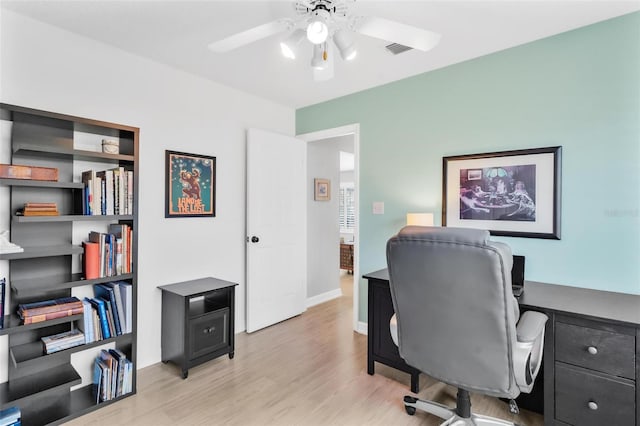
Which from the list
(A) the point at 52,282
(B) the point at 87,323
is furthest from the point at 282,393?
(A) the point at 52,282

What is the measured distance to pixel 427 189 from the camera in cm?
294

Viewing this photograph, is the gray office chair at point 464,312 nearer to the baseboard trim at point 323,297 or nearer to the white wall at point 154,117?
the white wall at point 154,117

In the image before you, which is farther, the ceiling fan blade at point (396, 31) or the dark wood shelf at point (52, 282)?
the dark wood shelf at point (52, 282)

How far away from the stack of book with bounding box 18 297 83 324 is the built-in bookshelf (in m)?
0.03

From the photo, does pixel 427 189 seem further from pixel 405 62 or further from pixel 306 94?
pixel 306 94

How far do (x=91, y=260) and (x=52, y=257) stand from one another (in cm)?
27

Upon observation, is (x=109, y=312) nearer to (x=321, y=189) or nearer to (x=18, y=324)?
(x=18, y=324)

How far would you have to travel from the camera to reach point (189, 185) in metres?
2.95

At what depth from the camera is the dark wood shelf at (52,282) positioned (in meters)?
1.97

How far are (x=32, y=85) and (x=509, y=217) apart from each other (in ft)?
11.2

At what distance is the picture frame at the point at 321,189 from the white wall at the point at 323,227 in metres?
0.04

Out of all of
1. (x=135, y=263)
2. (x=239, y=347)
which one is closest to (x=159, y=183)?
(x=135, y=263)

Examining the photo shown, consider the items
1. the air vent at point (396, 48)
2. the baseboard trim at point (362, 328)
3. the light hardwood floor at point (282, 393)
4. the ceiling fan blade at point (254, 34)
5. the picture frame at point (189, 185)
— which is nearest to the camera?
the ceiling fan blade at point (254, 34)

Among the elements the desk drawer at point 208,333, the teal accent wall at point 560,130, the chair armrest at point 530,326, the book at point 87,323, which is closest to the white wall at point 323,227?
the teal accent wall at point 560,130
